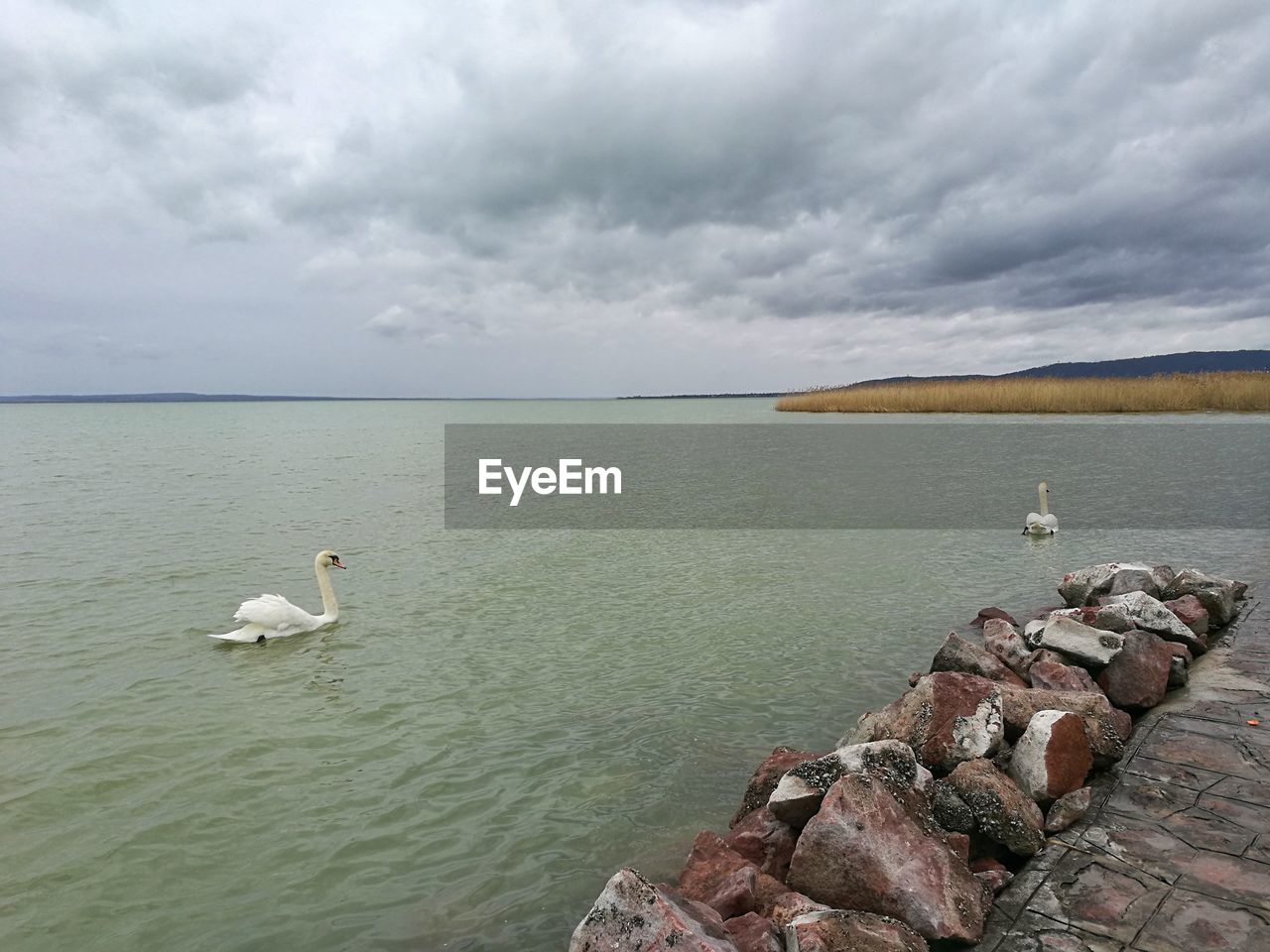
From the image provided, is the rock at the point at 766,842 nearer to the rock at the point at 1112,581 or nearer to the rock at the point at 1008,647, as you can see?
the rock at the point at 1008,647

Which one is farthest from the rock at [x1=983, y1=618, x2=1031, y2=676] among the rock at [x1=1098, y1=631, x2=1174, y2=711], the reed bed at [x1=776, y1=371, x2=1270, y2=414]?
the reed bed at [x1=776, y1=371, x2=1270, y2=414]

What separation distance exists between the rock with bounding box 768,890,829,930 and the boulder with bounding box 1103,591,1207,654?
5.35m

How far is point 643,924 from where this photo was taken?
10.4 ft

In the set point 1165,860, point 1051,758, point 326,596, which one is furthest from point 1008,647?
point 326,596

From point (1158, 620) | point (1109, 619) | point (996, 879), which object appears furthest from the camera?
point (1109, 619)

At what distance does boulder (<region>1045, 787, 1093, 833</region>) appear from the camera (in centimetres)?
418

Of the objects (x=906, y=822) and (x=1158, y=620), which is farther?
(x=1158, y=620)

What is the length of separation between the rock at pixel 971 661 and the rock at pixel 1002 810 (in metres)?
2.20

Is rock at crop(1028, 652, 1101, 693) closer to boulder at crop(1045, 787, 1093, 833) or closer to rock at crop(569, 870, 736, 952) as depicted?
boulder at crop(1045, 787, 1093, 833)

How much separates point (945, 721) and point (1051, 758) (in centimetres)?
71

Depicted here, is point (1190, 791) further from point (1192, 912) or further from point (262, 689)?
point (262, 689)

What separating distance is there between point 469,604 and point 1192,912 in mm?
9032

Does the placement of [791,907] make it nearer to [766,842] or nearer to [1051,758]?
[766,842]

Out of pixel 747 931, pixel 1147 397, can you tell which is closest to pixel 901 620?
pixel 747 931
